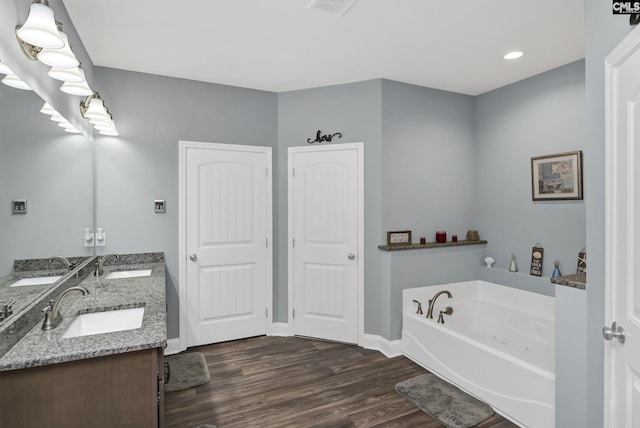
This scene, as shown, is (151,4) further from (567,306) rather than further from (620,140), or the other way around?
(567,306)

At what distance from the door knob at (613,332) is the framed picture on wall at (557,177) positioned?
1970mm

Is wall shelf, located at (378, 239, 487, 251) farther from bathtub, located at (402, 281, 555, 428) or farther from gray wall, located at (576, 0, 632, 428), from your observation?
gray wall, located at (576, 0, 632, 428)

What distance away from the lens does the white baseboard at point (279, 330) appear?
12.1 feet

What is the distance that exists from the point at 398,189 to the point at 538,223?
4.51 ft

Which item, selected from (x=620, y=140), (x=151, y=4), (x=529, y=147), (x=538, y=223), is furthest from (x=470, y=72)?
(x=151, y=4)

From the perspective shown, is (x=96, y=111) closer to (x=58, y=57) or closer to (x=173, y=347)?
(x=58, y=57)

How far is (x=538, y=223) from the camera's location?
331 centimetres

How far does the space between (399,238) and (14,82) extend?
299 cm

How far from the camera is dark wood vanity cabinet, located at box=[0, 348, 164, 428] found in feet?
4.04

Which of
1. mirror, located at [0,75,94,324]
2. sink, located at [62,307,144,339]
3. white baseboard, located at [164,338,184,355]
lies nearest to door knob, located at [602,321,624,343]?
sink, located at [62,307,144,339]

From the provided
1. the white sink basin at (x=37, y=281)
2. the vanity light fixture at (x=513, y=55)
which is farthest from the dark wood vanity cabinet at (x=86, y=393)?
the vanity light fixture at (x=513, y=55)

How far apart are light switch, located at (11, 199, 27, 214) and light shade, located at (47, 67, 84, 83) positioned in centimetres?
63

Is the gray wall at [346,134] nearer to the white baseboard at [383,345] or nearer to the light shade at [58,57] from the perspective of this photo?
Answer: the white baseboard at [383,345]

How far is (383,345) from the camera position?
3301 mm
